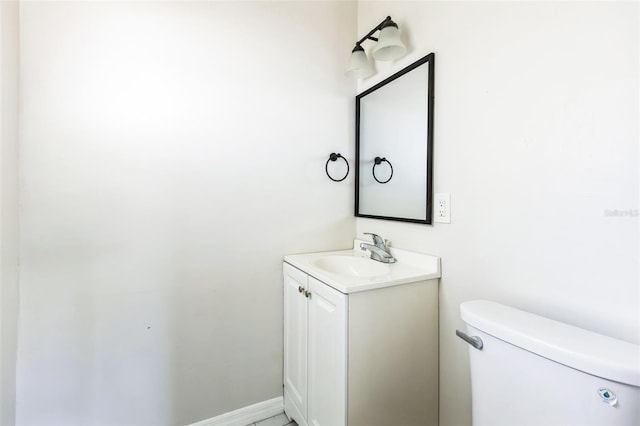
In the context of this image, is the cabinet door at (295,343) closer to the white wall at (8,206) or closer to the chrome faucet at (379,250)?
the chrome faucet at (379,250)

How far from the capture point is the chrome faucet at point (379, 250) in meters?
1.36

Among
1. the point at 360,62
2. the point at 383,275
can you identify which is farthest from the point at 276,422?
the point at 360,62

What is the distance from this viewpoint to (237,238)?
140cm

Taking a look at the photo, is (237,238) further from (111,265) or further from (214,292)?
(111,265)

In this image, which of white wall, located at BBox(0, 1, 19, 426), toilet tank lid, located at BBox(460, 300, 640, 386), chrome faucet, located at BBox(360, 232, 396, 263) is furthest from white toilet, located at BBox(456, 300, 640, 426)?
white wall, located at BBox(0, 1, 19, 426)

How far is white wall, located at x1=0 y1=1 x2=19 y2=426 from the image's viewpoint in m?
0.95

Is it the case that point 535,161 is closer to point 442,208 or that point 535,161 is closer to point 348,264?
point 442,208

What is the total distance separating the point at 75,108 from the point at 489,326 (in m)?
1.67

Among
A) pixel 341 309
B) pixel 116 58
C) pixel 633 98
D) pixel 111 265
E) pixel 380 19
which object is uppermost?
pixel 380 19

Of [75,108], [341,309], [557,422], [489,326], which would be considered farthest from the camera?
[75,108]

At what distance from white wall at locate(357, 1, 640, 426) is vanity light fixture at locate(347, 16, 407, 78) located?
0.35ft

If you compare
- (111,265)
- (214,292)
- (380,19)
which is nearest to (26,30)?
(111,265)

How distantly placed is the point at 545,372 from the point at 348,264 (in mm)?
926

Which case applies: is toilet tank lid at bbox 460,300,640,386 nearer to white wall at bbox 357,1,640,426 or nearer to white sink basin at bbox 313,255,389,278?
white wall at bbox 357,1,640,426
